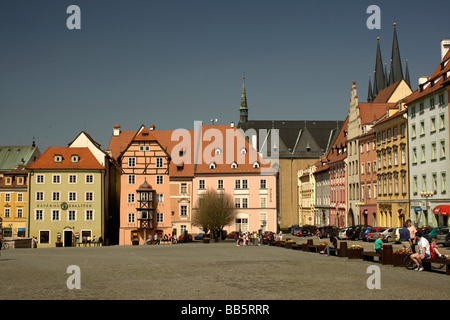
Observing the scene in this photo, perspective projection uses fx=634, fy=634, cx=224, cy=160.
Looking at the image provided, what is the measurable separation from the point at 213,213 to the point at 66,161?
20754 millimetres

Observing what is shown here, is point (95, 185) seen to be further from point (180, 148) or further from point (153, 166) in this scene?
point (180, 148)

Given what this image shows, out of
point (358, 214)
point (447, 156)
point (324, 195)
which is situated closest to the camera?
point (447, 156)

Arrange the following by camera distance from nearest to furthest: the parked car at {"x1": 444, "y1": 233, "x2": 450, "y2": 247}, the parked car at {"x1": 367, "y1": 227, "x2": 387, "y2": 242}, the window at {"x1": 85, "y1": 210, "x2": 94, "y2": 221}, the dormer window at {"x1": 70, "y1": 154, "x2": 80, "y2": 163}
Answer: the parked car at {"x1": 444, "y1": 233, "x2": 450, "y2": 247} < the parked car at {"x1": 367, "y1": 227, "x2": 387, "y2": 242} < the window at {"x1": 85, "y1": 210, "x2": 94, "y2": 221} < the dormer window at {"x1": 70, "y1": 154, "x2": 80, "y2": 163}

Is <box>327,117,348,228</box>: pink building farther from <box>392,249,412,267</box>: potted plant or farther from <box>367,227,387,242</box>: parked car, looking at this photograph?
<box>392,249,412,267</box>: potted plant

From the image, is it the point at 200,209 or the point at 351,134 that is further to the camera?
the point at 351,134

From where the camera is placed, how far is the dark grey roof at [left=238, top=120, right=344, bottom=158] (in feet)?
421

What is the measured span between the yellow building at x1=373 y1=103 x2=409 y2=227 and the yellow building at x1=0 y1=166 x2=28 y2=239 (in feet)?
163

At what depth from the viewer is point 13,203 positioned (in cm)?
9169

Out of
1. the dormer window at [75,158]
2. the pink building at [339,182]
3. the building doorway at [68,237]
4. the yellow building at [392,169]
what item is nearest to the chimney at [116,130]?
the dormer window at [75,158]

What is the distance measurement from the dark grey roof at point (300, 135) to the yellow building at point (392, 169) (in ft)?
170

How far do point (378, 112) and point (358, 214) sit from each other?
44.7 ft

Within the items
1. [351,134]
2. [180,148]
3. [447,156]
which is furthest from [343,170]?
[447,156]

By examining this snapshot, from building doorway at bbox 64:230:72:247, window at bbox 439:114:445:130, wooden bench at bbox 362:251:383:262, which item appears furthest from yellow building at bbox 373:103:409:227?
building doorway at bbox 64:230:72:247
